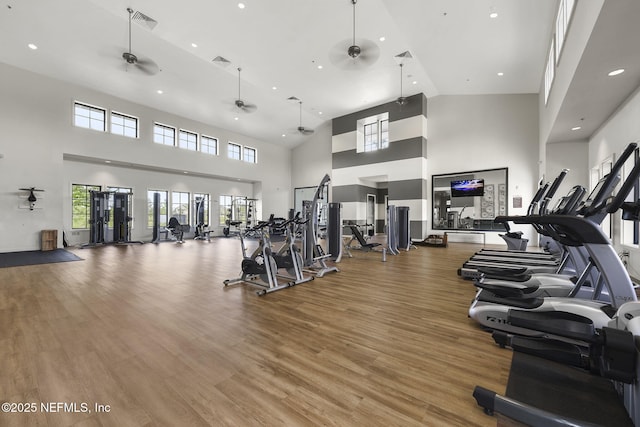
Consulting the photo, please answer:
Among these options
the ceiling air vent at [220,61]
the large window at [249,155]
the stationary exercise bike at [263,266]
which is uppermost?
the ceiling air vent at [220,61]

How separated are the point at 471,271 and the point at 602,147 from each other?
15.6ft

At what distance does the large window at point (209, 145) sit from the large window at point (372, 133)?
6.86 metres

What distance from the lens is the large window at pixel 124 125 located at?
9.63 m

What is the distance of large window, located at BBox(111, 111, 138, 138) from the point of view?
379 inches

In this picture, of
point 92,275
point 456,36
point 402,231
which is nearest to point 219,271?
point 92,275

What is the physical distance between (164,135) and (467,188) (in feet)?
40.7

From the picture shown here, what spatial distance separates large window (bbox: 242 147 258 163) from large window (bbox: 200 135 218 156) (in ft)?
5.08

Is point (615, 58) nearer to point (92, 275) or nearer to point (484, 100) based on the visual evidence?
point (484, 100)

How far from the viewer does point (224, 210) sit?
542 inches

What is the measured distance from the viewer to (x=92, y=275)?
4.54 m

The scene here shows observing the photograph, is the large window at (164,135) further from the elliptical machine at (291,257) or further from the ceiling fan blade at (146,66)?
the elliptical machine at (291,257)

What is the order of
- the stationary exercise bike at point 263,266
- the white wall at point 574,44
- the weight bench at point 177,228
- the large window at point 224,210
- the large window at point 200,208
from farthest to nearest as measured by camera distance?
the large window at point 224,210
the large window at point 200,208
the weight bench at point 177,228
the stationary exercise bike at point 263,266
the white wall at point 574,44

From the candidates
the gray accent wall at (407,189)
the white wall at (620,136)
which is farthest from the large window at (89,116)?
the white wall at (620,136)

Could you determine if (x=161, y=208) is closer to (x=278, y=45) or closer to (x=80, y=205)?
(x=80, y=205)
